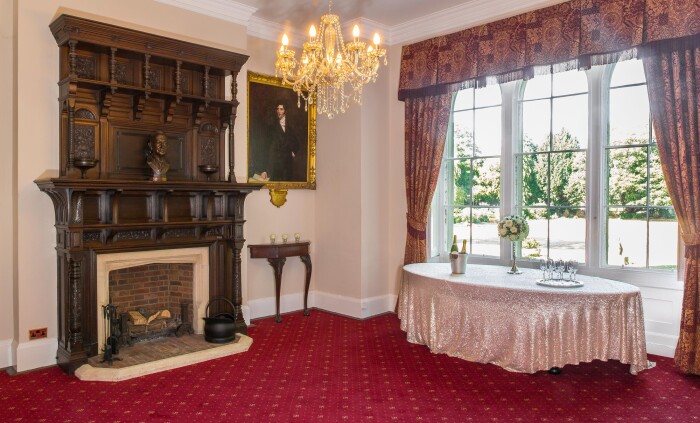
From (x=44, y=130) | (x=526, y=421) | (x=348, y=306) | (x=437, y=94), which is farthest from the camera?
(x=348, y=306)

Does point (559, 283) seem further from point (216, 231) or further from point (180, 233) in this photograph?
point (180, 233)

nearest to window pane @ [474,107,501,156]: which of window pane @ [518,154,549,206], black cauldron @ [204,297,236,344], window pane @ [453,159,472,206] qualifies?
window pane @ [453,159,472,206]

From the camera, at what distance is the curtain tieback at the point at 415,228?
21.1 feet

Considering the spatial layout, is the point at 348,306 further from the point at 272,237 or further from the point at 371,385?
the point at 371,385

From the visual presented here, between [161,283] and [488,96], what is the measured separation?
422 cm

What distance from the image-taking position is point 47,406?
385 centimetres

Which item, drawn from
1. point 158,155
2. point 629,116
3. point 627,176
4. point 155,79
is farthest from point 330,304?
point 629,116

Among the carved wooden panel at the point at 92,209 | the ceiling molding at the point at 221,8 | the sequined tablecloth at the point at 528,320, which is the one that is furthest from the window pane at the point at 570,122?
the carved wooden panel at the point at 92,209

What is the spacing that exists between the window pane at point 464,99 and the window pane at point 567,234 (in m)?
1.63

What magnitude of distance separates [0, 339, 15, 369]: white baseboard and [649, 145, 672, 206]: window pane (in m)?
6.00

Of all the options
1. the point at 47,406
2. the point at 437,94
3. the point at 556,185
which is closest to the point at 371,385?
the point at 47,406

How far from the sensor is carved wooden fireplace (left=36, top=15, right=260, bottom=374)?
15.1ft

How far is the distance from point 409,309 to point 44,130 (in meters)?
3.78

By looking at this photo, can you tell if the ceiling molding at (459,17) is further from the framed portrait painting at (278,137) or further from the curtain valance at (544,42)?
the framed portrait painting at (278,137)
